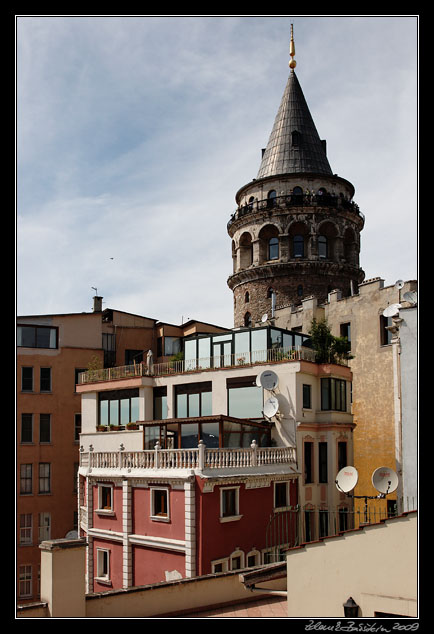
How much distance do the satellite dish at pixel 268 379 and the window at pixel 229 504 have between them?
20.9ft

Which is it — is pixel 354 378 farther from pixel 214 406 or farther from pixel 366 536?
pixel 366 536

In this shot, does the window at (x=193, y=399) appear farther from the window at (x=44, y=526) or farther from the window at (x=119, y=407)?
the window at (x=44, y=526)

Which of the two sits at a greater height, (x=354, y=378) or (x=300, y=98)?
(x=300, y=98)

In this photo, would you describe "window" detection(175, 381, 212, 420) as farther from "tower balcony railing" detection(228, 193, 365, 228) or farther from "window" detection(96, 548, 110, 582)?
"tower balcony railing" detection(228, 193, 365, 228)

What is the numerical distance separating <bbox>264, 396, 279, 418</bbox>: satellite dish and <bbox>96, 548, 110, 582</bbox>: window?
10.1 m

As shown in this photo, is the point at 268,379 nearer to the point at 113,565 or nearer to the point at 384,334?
the point at 113,565

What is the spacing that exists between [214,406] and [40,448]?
15997 mm

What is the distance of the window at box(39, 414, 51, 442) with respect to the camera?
153ft

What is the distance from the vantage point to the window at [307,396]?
34.3 meters

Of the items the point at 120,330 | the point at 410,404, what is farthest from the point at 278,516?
the point at 120,330

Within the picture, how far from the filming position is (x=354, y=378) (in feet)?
148

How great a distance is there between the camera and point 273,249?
59812mm

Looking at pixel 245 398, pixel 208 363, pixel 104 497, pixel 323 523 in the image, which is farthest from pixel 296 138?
pixel 104 497

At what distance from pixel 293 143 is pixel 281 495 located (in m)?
39.9
